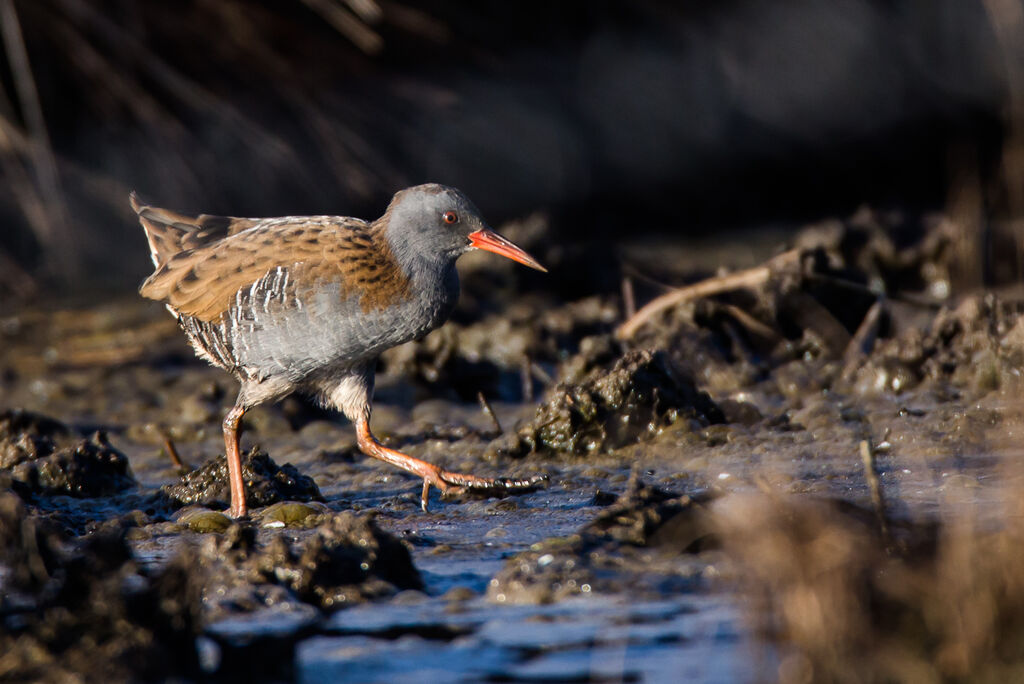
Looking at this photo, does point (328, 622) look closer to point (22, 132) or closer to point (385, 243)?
point (385, 243)

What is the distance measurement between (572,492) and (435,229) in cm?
116

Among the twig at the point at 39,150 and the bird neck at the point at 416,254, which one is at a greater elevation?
the twig at the point at 39,150

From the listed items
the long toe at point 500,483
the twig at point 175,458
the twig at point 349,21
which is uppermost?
the twig at point 349,21

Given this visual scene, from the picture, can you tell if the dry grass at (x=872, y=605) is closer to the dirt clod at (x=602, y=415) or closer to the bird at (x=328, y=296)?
the bird at (x=328, y=296)

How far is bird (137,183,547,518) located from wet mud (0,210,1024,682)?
309mm

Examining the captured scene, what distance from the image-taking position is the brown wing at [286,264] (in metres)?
4.82

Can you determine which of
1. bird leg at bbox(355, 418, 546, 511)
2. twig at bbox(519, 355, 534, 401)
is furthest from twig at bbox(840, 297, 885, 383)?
bird leg at bbox(355, 418, 546, 511)

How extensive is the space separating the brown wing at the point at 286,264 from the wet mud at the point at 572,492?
0.69 metres

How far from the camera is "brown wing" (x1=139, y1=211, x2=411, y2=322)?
4816mm

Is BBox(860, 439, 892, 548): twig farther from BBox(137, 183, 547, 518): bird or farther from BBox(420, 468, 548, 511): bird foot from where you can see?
BBox(137, 183, 547, 518): bird

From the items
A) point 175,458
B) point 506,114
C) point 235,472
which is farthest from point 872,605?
point 506,114

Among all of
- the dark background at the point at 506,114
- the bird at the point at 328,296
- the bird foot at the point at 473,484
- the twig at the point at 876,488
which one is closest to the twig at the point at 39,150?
the dark background at the point at 506,114

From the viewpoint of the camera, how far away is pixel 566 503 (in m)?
4.55

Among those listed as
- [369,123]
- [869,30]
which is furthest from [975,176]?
[369,123]
